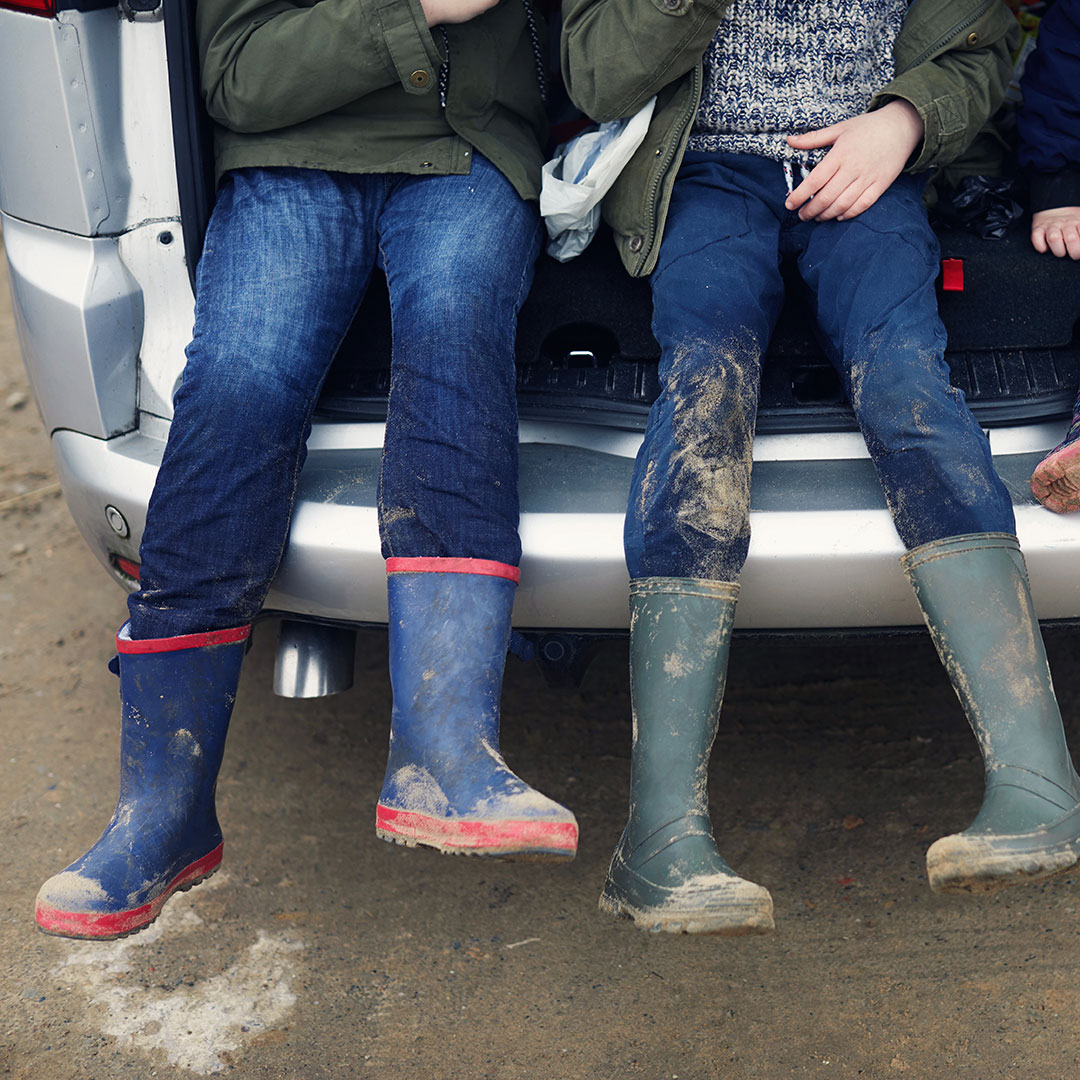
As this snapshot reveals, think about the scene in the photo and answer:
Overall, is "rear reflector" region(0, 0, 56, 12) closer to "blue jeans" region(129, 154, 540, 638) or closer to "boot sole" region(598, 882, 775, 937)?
"blue jeans" region(129, 154, 540, 638)

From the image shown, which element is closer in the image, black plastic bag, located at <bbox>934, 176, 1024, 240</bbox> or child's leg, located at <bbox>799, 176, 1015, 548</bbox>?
child's leg, located at <bbox>799, 176, 1015, 548</bbox>

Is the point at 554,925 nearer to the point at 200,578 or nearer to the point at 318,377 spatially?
the point at 200,578

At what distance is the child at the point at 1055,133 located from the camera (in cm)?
193

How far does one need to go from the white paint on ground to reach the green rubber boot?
0.56 meters

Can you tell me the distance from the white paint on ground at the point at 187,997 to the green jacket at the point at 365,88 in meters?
1.17

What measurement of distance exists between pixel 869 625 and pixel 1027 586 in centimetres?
21

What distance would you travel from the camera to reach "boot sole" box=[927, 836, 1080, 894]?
4.38 feet

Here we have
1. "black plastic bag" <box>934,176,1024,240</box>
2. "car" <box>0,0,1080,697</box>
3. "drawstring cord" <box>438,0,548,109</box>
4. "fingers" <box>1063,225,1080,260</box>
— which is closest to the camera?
"car" <box>0,0,1080,697</box>

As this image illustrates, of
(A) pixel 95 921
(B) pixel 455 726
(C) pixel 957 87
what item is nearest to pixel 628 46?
(C) pixel 957 87

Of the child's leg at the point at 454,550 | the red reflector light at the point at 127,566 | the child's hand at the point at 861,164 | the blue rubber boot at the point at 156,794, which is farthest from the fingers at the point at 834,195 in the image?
the red reflector light at the point at 127,566

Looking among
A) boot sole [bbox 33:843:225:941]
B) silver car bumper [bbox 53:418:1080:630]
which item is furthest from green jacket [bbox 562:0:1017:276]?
boot sole [bbox 33:843:225:941]

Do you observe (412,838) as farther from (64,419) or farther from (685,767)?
(64,419)

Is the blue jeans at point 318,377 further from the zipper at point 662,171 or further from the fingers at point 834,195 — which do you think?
the fingers at point 834,195

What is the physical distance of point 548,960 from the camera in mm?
1766
